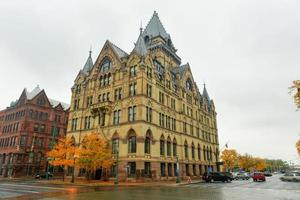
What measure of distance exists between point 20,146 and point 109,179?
36765 millimetres

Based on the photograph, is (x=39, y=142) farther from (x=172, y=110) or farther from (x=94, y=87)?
(x=172, y=110)

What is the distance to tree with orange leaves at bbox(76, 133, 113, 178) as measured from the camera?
3662cm

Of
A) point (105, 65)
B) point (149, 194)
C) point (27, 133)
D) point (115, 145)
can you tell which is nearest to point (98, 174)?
point (115, 145)

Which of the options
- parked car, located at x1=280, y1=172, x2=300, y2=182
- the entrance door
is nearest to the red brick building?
the entrance door

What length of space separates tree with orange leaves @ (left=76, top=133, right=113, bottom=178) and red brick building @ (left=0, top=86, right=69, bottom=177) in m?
32.6

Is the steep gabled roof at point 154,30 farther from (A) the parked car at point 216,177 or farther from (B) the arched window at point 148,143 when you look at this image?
(A) the parked car at point 216,177

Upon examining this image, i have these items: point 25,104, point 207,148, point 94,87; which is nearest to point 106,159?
point 94,87

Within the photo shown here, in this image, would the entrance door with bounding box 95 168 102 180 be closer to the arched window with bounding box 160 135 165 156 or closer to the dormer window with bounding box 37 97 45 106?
the arched window with bounding box 160 135 165 156

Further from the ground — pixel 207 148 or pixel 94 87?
pixel 94 87

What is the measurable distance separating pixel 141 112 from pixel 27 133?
4251 cm

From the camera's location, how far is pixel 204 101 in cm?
6925

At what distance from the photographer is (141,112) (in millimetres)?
39375

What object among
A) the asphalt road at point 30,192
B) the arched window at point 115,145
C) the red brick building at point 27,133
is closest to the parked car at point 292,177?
the arched window at point 115,145

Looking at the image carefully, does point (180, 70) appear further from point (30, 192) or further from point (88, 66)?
point (30, 192)
